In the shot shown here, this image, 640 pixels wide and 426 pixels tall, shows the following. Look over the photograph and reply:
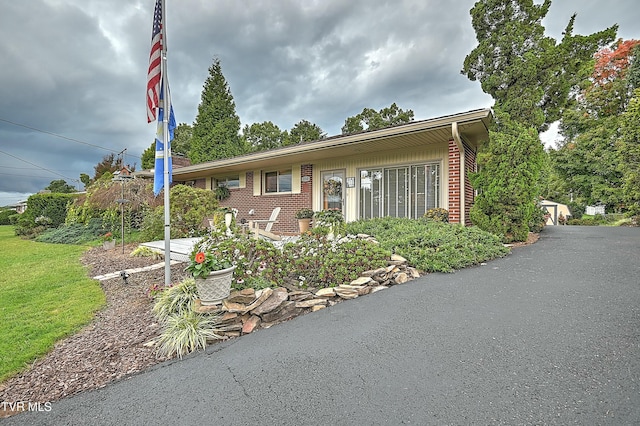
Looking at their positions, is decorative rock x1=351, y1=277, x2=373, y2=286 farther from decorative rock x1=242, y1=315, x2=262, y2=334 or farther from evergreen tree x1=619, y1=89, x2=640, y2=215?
evergreen tree x1=619, y1=89, x2=640, y2=215

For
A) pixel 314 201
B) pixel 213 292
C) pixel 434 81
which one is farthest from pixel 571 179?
pixel 213 292

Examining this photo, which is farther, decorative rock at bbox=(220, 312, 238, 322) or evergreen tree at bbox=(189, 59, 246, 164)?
evergreen tree at bbox=(189, 59, 246, 164)

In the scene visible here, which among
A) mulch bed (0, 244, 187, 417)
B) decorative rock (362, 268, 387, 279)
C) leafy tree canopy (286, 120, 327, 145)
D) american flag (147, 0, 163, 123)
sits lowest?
mulch bed (0, 244, 187, 417)

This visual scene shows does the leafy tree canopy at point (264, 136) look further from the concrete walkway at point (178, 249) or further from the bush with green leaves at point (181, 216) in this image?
the concrete walkway at point (178, 249)

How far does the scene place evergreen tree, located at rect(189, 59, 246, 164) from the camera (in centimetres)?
2102

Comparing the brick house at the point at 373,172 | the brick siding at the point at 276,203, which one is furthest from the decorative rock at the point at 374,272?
the brick siding at the point at 276,203

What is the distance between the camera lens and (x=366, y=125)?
2416cm

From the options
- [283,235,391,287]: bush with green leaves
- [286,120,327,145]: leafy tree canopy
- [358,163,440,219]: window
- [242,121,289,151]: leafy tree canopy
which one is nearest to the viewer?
[283,235,391,287]: bush with green leaves

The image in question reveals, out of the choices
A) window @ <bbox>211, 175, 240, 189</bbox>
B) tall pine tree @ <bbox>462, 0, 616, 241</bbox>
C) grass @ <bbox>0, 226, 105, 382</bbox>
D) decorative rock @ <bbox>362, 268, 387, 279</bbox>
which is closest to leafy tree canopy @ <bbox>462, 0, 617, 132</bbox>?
tall pine tree @ <bbox>462, 0, 616, 241</bbox>

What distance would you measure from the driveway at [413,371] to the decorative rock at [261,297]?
281mm

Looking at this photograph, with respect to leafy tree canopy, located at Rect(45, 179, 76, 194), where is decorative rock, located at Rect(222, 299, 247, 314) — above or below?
below

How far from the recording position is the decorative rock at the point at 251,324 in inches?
107

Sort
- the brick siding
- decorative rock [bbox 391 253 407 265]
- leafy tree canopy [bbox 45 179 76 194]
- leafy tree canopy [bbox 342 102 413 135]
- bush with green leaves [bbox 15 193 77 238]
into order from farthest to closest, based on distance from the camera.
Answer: leafy tree canopy [bbox 45 179 76 194], leafy tree canopy [bbox 342 102 413 135], bush with green leaves [bbox 15 193 77 238], the brick siding, decorative rock [bbox 391 253 407 265]

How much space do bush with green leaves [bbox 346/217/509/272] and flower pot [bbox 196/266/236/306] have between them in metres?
2.62
